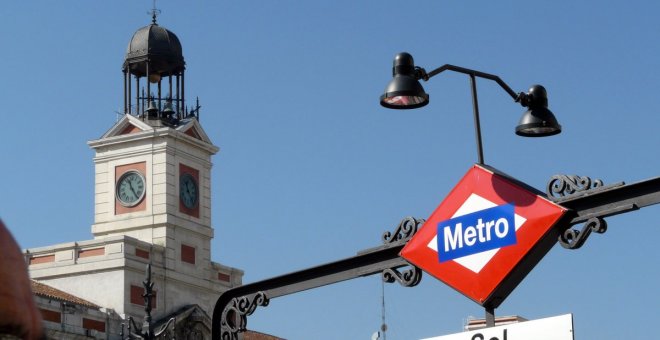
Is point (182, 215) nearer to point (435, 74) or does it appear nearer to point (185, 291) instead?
point (185, 291)


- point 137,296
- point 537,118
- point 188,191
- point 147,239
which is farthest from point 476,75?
point 188,191

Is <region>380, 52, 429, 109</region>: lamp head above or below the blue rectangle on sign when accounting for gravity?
above

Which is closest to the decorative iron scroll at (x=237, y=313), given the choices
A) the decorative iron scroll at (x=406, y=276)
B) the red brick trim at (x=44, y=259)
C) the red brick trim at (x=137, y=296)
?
the decorative iron scroll at (x=406, y=276)

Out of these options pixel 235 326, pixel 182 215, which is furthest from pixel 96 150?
pixel 235 326

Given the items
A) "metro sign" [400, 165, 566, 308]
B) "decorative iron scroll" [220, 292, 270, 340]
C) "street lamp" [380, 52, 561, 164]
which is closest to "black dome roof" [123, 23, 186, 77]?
"decorative iron scroll" [220, 292, 270, 340]

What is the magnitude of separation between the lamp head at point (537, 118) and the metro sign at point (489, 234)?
1058mm

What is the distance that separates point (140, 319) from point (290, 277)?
142ft

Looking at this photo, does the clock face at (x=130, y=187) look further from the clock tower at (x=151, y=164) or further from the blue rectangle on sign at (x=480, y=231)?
the blue rectangle on sign at (x=480, y=231)

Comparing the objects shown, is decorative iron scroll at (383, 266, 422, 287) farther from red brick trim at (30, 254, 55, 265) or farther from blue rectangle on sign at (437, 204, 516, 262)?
red brick trim at (30, 254, 55, 265)

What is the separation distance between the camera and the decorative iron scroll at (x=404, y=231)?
805 centimetres

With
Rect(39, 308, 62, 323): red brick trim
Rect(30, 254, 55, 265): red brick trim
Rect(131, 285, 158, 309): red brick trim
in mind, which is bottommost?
Rect(39, 308, 62, 323): red brick trim

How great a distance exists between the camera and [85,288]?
5166 cm

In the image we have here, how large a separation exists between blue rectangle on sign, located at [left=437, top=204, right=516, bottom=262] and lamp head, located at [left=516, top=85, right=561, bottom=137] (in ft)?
4.48

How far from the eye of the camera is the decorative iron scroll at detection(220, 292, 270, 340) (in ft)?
31.4
